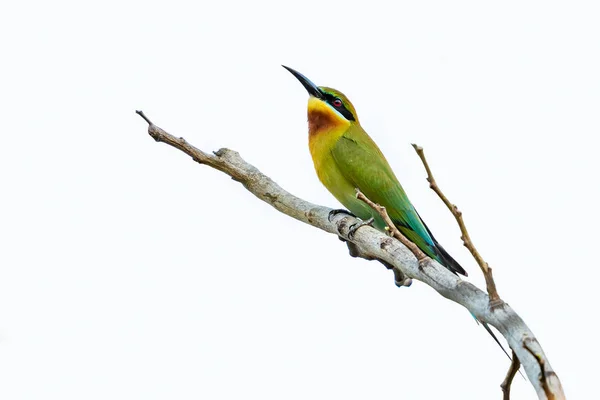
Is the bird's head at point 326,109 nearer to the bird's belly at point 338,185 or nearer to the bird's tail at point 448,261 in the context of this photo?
Answer: the bird's belly at point 338,185

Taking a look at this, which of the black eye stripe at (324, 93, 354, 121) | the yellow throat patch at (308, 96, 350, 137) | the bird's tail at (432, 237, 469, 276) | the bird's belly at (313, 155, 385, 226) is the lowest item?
the bird's tail at (432, 237, 469, 276)

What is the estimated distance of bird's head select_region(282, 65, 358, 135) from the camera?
515 centimetres

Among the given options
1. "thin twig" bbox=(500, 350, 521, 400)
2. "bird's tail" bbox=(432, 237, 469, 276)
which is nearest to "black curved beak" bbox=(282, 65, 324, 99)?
"bird's tail" bbox=(432, 237, 469, 276)

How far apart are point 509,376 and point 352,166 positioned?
2.60 m

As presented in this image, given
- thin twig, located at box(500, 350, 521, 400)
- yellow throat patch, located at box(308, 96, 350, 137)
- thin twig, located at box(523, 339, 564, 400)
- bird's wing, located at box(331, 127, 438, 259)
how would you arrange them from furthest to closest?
1. yellow throat patch, located at box(308, 96, 350, 137)
2. bird's wing, located at box(331, 127, 438, 259)
3. thin twig, located at box(500, 350, 521, 400)
4. thin twig, located at box(523, 339, 564, 400)

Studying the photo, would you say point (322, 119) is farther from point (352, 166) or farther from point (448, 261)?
point (448, 261)

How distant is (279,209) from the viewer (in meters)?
4.05

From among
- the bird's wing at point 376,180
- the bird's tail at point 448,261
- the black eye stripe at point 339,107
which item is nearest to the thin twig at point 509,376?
the bird's tail at point 448,261

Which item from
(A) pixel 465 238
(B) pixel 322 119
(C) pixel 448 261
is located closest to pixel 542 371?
(A) pixel 465 238

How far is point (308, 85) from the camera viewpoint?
210 inches

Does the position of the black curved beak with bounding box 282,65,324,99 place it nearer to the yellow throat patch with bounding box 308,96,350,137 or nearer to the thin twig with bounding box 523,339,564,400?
the yellow throat patch with bounding box 308,96,350,137

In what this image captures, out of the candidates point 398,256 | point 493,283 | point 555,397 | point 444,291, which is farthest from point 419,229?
point 555,397

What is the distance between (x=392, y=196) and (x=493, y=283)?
246 cm

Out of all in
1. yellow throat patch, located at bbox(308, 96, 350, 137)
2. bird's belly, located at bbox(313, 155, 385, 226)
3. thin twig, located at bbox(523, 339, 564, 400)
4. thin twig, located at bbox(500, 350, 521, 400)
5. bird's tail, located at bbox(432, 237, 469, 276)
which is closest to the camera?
thin twig, located at bbox(523, 339, 564, 400)
